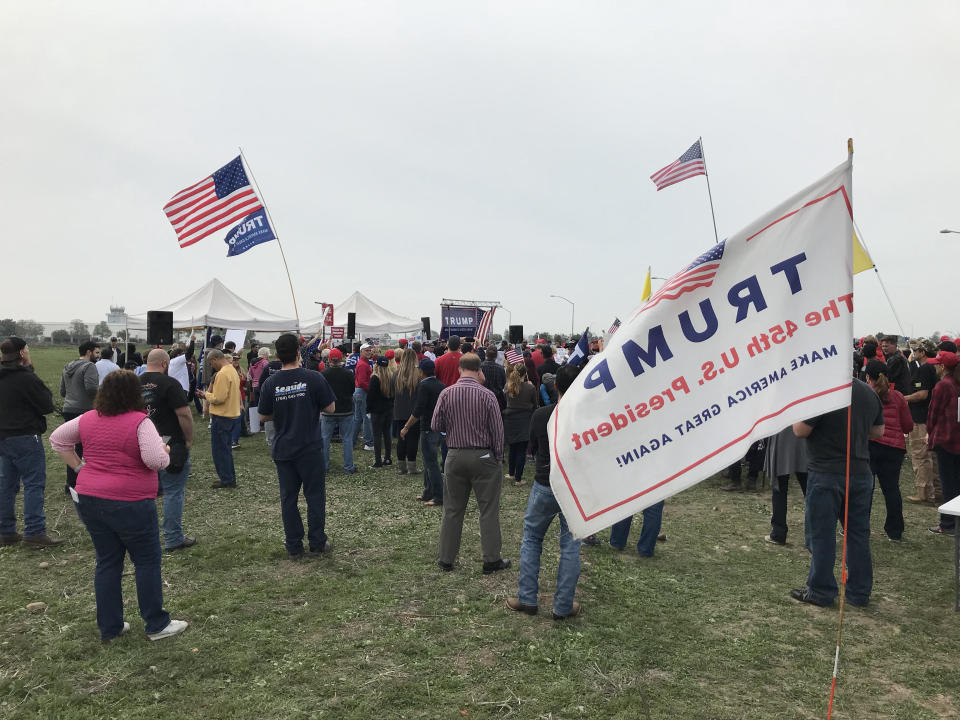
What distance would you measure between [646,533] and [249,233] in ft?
28.2

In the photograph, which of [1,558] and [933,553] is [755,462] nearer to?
[933,553]

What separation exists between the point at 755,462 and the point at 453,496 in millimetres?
5991

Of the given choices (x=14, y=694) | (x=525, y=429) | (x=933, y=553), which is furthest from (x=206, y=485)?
(x=933, y=553)

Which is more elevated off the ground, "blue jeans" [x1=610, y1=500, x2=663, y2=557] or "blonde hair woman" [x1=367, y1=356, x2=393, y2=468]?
"blonde hair woman" [x1=367, y1=356, x2=393, y2=468]

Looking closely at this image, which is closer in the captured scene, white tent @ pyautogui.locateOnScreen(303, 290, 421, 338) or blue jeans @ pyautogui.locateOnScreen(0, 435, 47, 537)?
blue jeans @ pyautogui.locateOnScreen(0, 435, 47, 537)

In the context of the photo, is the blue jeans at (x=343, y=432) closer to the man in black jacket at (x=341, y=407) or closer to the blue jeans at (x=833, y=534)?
the man in black jacket at (x=341, y=407)

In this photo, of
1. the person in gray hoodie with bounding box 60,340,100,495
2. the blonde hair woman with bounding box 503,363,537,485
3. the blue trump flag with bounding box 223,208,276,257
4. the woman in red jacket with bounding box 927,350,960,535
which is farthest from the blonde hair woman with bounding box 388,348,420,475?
the woman in red jacket with bounding box 927,350,960,535

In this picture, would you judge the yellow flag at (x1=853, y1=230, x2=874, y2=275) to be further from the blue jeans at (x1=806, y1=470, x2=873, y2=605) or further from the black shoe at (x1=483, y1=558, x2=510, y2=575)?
the black shoe at (x1=483, y1=558, x2=510, y2=575)

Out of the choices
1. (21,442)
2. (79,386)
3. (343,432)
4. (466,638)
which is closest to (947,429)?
(466,638)

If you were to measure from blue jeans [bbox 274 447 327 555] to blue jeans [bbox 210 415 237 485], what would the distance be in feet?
11.0

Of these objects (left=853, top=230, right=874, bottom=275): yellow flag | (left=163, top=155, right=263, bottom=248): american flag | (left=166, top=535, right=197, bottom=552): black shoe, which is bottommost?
(left=166, top=535, right=197, bottom=552): black shoe

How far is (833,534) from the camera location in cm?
513

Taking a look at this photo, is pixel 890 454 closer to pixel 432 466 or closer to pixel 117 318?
pixel 432 466

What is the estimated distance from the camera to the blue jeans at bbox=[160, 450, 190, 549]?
6391mm
